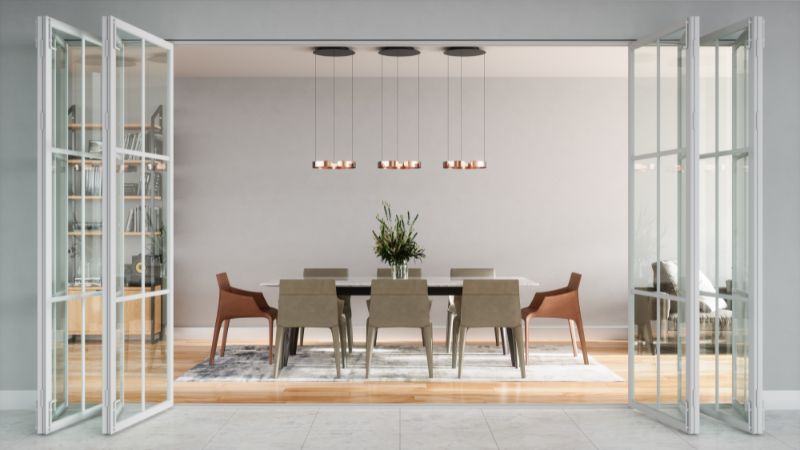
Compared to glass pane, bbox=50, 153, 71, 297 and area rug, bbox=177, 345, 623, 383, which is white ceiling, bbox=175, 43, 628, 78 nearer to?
glass pane, bbox=50, 153, 71, 297

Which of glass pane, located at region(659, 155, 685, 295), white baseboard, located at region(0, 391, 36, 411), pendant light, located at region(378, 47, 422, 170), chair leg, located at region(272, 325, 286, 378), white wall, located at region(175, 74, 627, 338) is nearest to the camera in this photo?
glass pane, located at region(659, 155, 685, 295)

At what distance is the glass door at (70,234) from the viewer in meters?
4.64

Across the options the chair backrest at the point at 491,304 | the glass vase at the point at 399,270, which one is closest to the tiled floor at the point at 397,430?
the chair backrest at the point at 491,304

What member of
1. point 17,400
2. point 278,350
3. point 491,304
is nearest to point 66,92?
point 17,400

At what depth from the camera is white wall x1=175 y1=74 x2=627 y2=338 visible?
8969 mm

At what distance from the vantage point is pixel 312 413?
5.30 meters

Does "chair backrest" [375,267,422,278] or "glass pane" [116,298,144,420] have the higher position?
"chair backrest" [375,267,422,278]

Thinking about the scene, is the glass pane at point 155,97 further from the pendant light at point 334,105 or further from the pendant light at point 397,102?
the pendant light at point 397,102

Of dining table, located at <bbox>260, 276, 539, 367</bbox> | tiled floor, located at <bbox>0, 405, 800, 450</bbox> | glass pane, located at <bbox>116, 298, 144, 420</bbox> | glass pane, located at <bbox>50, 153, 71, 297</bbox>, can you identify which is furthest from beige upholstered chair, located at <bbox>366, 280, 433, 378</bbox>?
glass pane, located at <bbox>50, 153, 71, 297</bbox>

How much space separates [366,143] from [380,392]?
3673 mm

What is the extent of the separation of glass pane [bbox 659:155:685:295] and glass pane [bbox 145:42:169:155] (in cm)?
328

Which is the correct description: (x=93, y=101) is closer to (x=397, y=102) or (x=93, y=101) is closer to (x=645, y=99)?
(x=645, y=99)

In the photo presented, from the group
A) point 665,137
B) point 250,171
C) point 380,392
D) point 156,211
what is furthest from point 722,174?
point 250,171

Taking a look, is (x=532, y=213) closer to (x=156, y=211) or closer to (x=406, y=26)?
(x=406, y=26)
